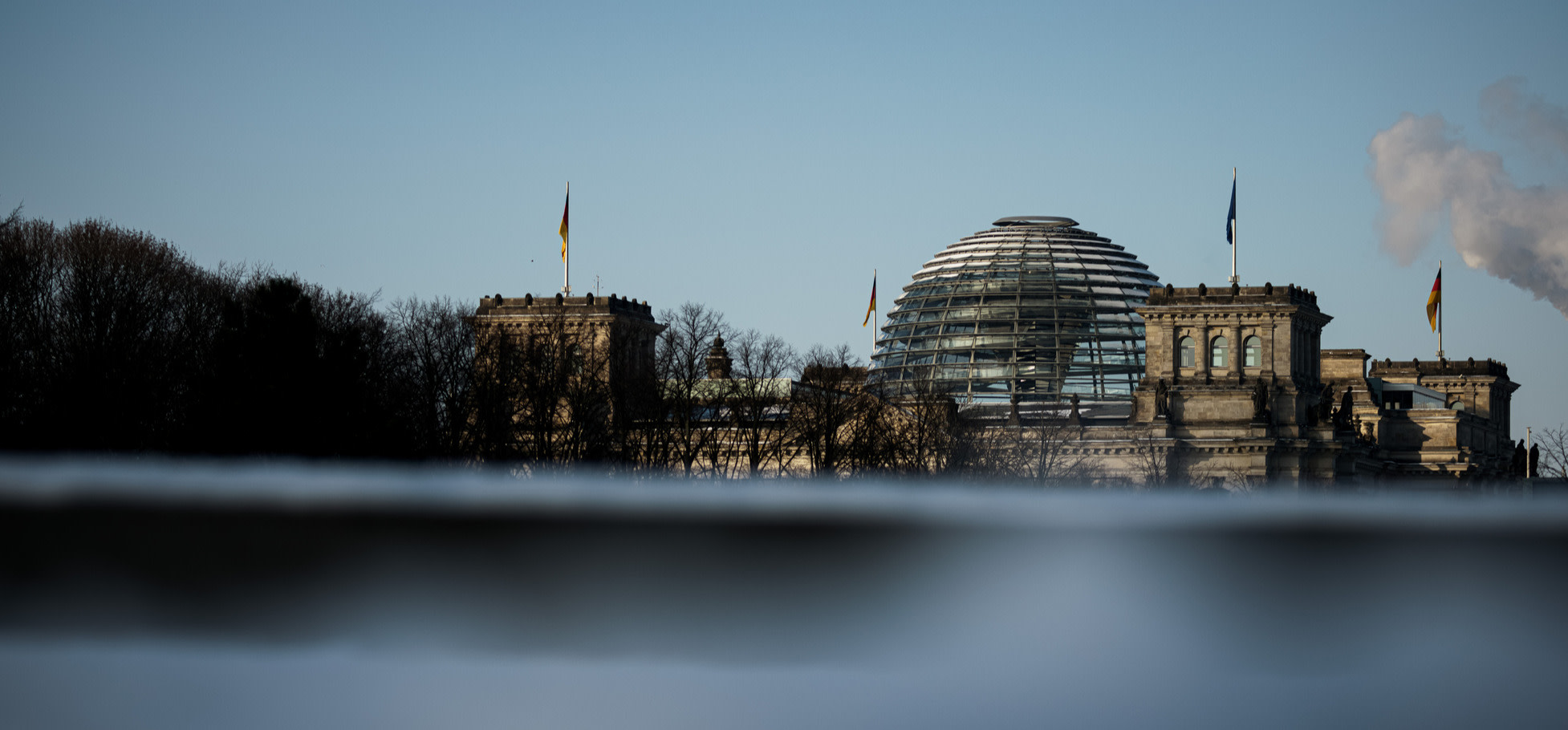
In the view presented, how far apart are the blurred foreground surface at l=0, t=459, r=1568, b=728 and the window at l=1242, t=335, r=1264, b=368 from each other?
Answer: 128 m

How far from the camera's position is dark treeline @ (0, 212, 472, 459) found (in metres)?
63.5

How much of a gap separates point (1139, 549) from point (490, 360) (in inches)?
3549

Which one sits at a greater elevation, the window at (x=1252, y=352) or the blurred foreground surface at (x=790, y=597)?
the window at (x=1252, y=352)

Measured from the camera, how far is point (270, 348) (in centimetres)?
6775

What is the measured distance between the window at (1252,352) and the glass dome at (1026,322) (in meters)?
30.6

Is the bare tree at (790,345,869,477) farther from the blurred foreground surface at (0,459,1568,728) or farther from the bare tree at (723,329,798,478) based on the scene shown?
the blurred foreground surface at (0,459,1568,728)

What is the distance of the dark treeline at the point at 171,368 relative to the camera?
63469mm

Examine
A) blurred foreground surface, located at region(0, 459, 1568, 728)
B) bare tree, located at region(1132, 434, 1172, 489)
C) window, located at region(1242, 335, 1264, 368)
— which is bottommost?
Result: bare tree, located at region(1132, 434, 1172, 489)

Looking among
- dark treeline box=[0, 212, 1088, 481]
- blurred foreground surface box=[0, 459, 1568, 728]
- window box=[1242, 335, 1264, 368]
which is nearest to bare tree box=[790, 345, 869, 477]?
dark treeline box=[0, 212, 1088, 481]

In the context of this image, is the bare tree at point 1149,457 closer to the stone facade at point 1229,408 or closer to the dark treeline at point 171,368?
the stone facade at point 1229,408

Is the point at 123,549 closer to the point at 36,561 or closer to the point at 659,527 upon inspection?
the point at 36,561

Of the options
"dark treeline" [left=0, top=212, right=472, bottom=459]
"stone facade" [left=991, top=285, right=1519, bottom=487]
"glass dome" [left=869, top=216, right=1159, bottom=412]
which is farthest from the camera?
"glass dome" [left=869, top=216, right=1159, bottom=412]

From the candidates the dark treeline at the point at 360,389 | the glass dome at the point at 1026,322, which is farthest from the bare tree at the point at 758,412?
the glass dome at the point at 1026,322

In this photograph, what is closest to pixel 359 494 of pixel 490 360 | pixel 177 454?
pixel 177 454
